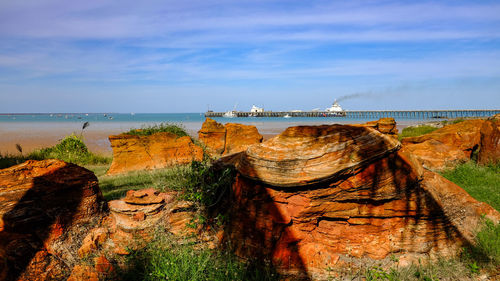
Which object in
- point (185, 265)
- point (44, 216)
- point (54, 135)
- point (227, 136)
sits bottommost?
point (185, 265)

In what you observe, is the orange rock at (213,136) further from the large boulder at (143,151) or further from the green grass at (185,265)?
the green grass at (185,265)

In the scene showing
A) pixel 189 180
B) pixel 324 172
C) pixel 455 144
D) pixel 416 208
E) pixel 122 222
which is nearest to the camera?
pixel 324 172

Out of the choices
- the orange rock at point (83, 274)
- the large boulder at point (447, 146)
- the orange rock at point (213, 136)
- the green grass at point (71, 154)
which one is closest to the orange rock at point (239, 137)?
the orange rock at point (213, 136)

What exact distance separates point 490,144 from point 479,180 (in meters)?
2.48

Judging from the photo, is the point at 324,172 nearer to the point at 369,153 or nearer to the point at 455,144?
the point at 369,153

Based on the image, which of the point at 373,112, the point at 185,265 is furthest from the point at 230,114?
the point at 185,265

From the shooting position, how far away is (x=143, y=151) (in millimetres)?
12328

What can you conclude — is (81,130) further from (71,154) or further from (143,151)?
(143,151)

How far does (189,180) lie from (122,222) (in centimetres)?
121

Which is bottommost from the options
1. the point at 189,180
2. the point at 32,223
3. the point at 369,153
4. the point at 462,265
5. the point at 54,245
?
the point at 462,265

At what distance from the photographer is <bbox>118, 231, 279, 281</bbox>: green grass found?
4.10 m

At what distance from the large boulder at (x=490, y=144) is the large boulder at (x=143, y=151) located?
30.6 ft

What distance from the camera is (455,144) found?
11562mm

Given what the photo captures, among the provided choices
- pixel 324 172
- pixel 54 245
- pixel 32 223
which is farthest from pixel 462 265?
pixel 32 223
